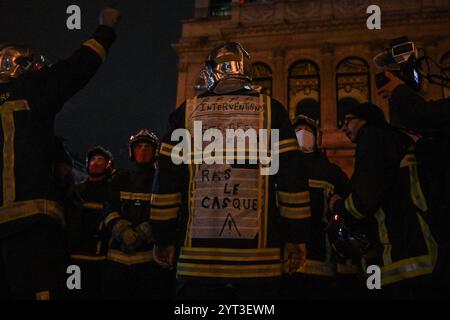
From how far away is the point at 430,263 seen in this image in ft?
8.09

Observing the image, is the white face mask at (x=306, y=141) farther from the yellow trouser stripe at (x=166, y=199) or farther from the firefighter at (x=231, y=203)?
the yellow trouser stripe at (x=166, y=199)

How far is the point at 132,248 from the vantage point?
4.06m

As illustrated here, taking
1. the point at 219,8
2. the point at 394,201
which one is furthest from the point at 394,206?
the point at 219,8

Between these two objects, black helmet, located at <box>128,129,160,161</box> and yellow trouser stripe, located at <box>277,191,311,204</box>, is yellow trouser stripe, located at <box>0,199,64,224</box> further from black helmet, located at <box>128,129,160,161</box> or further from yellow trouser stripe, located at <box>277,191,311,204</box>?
black helmet, located at <box>128,129,160,161</box>

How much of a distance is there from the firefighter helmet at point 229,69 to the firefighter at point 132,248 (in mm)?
1921

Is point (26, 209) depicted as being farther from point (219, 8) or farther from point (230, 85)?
point (219, 8)

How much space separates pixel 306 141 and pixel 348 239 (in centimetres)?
152

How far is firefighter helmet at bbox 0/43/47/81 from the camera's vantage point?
9.90ft

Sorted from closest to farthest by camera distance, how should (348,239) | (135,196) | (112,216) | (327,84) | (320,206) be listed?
(348,239) < (320,206) < (112,216) < (135,196) < (327,84)

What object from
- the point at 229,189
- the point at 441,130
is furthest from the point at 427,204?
the point at 229,189

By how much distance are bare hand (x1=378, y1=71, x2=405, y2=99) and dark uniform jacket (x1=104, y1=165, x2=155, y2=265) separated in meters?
2.65

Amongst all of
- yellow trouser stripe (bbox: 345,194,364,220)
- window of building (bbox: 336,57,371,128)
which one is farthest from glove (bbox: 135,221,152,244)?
window of building (bbox: 336,57,371,128)

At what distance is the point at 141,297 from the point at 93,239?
116 centimetres
